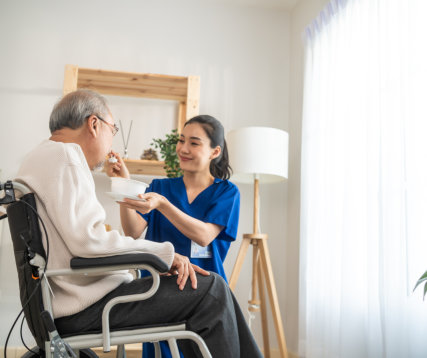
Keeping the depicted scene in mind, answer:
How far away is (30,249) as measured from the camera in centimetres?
107

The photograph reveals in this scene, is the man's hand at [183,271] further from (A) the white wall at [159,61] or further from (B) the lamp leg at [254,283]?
(A) the white wall at [159,61]

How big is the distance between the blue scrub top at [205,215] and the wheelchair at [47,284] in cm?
60

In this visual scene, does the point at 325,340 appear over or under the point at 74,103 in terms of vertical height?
under

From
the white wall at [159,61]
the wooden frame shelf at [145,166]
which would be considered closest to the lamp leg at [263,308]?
the white wall at [159,61]

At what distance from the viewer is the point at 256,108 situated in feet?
11.8

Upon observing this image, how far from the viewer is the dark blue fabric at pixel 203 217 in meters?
1.71

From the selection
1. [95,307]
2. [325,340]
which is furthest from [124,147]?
[95,307]

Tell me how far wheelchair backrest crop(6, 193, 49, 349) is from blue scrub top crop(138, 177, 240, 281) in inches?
27.4

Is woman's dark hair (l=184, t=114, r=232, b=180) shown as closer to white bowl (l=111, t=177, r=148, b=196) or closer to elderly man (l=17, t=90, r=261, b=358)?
white bowl (l=111, t=177, r=148, b=196)

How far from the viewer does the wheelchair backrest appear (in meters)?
1.08

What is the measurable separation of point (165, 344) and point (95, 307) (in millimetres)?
567

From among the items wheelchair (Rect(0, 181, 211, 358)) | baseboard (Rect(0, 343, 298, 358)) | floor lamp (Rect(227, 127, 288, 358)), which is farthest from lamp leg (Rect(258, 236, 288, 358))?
wheelchair (Rect(0, 181, 211, 358))

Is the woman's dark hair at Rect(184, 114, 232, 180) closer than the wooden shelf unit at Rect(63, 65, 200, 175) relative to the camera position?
Yes

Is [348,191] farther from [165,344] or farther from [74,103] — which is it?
[74,103]
